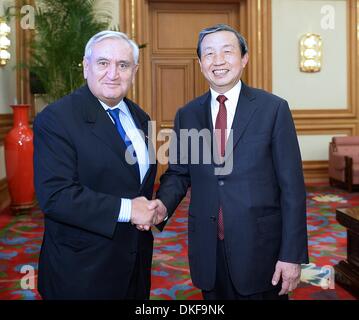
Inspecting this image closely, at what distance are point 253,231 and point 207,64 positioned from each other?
688mm

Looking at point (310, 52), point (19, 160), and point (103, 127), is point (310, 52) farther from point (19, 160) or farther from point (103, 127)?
point (103, 127)

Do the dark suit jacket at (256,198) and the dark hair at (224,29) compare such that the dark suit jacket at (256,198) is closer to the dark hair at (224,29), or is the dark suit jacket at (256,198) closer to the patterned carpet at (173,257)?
the dark hair at (224,29)

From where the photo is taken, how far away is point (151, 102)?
7934 mm

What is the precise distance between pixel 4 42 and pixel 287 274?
539 cm

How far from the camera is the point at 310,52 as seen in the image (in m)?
7.81

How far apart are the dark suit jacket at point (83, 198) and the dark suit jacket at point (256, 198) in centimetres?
32

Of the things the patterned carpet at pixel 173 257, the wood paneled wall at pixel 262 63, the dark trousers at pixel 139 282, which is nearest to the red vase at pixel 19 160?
the patterned carpet at pixel 173 257

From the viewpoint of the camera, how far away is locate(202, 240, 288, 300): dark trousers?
1.88m

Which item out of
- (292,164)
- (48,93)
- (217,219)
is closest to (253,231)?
(217,219)

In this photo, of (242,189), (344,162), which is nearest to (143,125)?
(242,189)

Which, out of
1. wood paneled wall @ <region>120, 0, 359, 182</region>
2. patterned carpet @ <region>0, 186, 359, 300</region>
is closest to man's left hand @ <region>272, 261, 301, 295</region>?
patterned carpet @ <region>0, 186, 359, 300</region>

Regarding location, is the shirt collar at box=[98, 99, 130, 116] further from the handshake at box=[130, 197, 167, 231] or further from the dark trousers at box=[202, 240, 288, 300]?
the dark trousers at box=[202, 240, 288, 300]

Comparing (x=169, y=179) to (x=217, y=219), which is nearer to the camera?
(x=217, y=219)

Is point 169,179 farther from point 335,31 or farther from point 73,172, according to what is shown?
point 335,31
